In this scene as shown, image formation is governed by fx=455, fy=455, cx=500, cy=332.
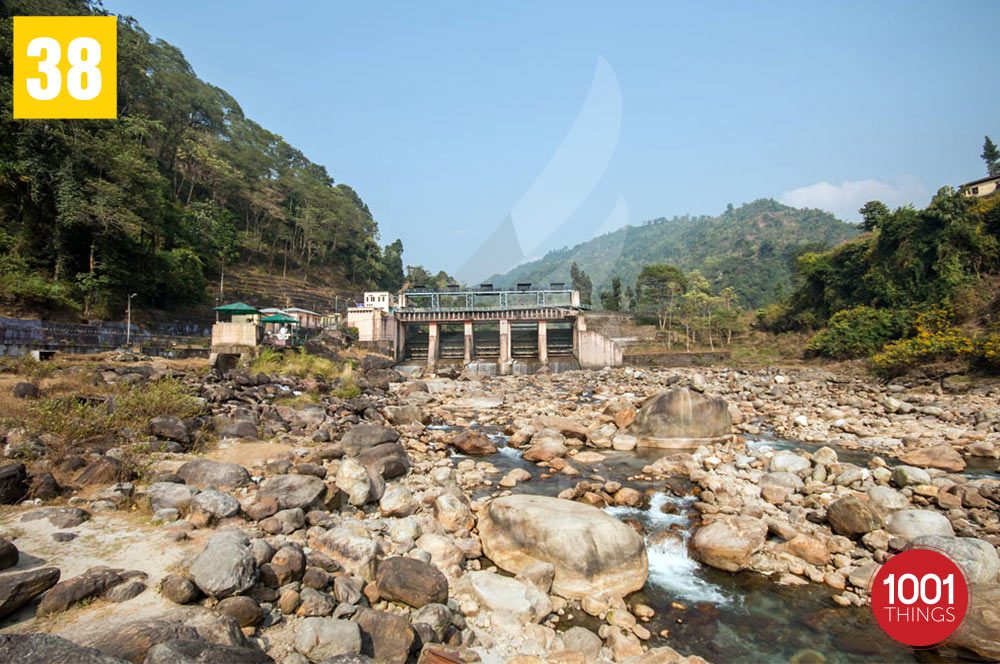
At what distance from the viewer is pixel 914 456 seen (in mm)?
11961

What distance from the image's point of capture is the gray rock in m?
6.95

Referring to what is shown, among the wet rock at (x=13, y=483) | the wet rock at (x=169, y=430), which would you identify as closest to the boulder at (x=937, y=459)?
the wet rock at (x=169, y=430)

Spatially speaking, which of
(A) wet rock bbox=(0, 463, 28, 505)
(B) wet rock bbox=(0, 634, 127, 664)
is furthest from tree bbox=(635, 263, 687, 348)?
(B) wet rock bbox=(0, 634, 127, 664)

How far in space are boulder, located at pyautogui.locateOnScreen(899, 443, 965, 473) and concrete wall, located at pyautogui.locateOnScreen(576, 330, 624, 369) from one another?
3429cm

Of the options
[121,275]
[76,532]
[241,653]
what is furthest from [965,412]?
[121,275]

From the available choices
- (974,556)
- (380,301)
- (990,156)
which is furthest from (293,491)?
(990,156)

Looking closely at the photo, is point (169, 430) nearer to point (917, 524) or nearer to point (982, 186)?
point (917, 524)

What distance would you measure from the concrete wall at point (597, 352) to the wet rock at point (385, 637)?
42652 mm

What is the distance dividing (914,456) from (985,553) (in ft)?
22.1

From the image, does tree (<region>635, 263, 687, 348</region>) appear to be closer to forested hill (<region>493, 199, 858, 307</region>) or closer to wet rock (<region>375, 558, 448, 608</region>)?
forested hill (<region>493, 199, 858, 307</region>)

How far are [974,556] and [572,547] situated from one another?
5.71 m

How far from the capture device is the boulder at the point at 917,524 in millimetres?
7523

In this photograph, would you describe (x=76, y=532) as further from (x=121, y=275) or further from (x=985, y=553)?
(x=121, y=275)

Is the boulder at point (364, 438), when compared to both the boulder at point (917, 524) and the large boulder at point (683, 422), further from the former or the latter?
the boulder at point (917, 524)
